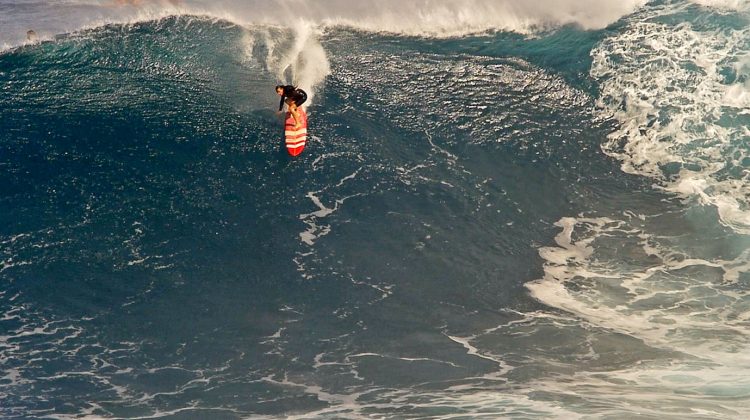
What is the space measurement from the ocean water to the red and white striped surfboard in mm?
482

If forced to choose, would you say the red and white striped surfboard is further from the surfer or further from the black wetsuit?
the black wetsuit

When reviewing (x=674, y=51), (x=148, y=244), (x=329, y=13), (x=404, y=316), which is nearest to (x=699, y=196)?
(x=674, y=51)

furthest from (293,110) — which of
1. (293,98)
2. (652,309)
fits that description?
(652,309)

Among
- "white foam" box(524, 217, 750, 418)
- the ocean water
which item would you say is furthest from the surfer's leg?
"white foam" box(524, 217, 750, 418)

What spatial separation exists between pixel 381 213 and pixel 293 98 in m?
4.97

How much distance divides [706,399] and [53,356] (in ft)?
66.0

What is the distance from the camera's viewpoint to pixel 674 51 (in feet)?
84.5

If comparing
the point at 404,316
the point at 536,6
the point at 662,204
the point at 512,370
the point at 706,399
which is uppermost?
the point at 536,6

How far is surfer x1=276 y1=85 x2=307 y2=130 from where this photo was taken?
23812mm

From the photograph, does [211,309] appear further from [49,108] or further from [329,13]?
[329,13]

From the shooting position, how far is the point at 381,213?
23.7 metres

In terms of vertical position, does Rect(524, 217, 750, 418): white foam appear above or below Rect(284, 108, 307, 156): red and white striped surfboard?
below

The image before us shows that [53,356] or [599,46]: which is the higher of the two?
[599,46]

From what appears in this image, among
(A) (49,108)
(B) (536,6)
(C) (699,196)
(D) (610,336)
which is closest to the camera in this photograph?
(D) (610,336)
